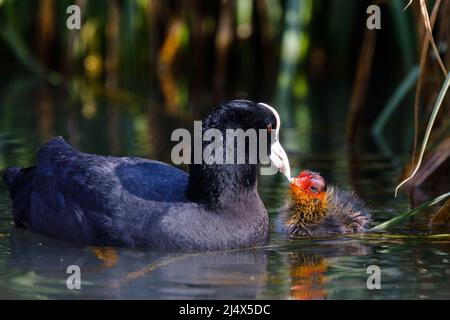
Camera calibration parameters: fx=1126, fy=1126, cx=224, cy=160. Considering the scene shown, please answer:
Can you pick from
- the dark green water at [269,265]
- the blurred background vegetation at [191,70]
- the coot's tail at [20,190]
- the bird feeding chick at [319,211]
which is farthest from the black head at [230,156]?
the blurred background vegetation at [191,70]

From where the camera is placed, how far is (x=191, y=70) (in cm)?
1125

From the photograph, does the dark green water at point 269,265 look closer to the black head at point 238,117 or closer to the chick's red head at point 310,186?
the chick's red head at point 310,186

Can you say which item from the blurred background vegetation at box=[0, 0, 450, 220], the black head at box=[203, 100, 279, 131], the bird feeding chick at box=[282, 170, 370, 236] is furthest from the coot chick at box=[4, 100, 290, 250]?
the blurred background vegetation at box=[0, 0, 450, 220]

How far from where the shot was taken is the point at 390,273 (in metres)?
4.78

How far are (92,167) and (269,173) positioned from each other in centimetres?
199

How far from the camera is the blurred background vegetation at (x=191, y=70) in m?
8.67

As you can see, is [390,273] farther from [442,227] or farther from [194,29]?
[194,29]

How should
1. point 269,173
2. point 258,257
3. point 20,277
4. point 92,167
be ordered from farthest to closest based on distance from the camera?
point 269,173 < point 92,167 < point 258,257 < point 20,277

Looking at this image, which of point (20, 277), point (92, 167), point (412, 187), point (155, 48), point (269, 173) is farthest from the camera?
point (155, 48)

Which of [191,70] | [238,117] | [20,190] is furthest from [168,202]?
[191,70]

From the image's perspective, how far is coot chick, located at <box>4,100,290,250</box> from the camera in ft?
17.0

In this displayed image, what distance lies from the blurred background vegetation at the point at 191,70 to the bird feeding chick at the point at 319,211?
7.06 ft

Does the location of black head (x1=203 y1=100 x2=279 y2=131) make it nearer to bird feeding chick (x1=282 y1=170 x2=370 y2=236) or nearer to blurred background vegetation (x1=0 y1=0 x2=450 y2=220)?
bird feeding chick (x1=282 y1=170 x2=370 y2=236)

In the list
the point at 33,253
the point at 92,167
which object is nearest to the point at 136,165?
the point at 92,167
